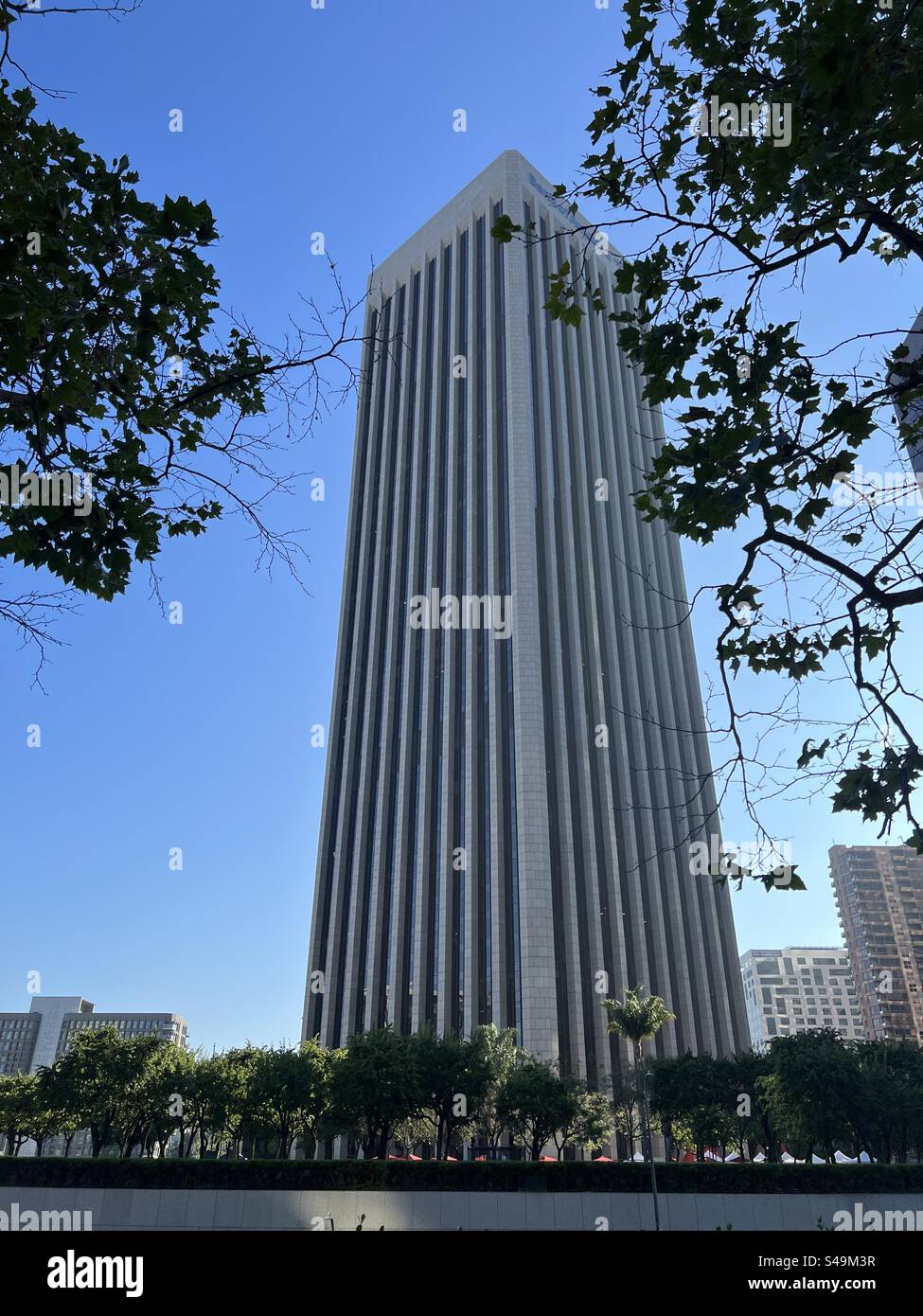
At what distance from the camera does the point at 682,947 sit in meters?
74.2

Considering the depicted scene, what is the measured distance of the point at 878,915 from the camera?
15712 cm

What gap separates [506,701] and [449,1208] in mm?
44545

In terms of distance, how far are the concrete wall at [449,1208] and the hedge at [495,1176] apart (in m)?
0.78

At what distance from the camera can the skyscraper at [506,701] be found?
6650 cm

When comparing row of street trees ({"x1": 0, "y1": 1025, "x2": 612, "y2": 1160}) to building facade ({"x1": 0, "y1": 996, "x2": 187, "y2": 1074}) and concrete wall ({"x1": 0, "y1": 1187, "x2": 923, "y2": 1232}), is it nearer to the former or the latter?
concrete wall ({"x1": 0, "y1": 1187, "x2": 923, "y2": 1232})

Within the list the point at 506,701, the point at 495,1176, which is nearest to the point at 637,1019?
the point at 495,1176

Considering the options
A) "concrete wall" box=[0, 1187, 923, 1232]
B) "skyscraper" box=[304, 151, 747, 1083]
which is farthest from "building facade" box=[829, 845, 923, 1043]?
"concrete wall" box=[0, 1187, 923, 1232]

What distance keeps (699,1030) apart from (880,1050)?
3158 centimetres

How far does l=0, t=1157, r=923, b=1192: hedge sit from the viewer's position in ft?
112

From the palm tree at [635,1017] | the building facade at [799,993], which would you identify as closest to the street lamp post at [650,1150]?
the palm tree at [635,1017]

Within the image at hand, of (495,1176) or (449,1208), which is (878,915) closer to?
(495,1176)

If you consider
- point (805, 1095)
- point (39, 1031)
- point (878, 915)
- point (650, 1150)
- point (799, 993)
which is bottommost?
point (650, 1150)

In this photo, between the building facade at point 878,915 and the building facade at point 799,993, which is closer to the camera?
the building facade at point 878,915

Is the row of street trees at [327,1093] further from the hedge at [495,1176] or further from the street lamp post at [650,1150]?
the hedge at [495,1176]
